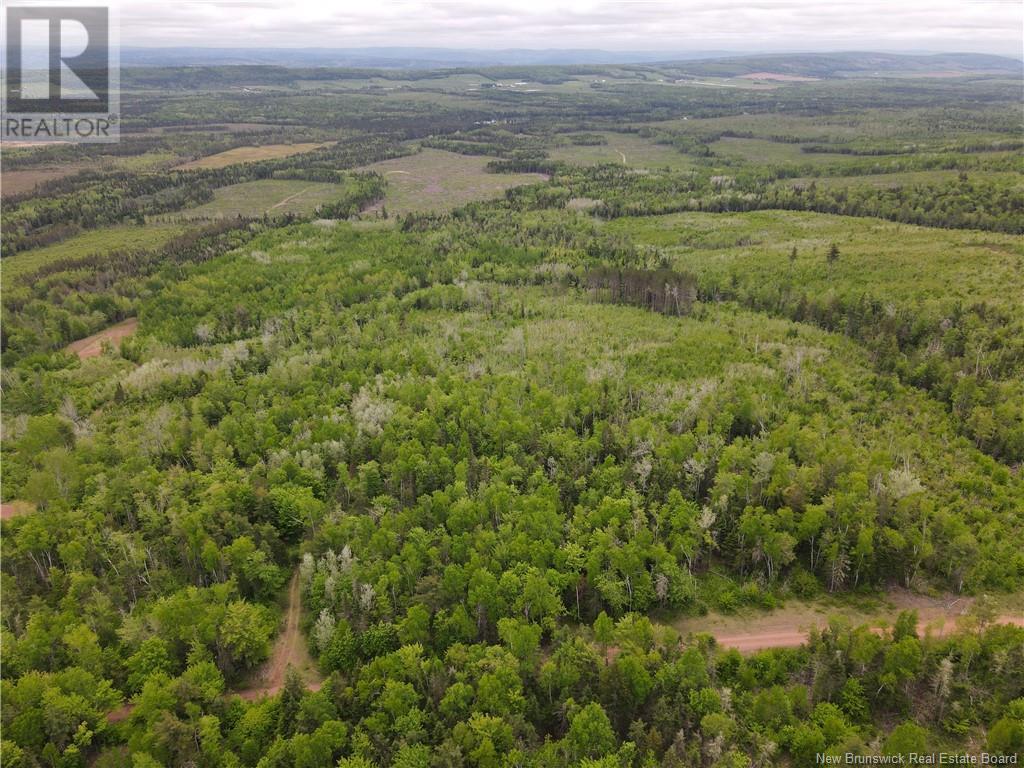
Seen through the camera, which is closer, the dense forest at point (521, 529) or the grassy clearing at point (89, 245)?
the dense forest at point (521, 529)

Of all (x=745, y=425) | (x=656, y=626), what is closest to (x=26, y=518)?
(x=656, y=626)

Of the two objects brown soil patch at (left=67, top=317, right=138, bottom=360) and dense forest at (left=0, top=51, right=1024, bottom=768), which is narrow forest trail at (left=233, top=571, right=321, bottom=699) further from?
brown soil patch at (left=67, top=317, right=138, bottom=360)

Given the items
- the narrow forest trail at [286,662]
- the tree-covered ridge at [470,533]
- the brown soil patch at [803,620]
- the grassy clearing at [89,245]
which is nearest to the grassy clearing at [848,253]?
the tree-covered ridge at [470,533]

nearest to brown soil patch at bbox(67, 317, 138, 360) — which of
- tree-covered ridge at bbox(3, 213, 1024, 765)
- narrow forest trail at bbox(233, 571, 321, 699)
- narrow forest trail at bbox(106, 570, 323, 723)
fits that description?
tree-covered ridge at bbox(3, 213, 1024, 765)

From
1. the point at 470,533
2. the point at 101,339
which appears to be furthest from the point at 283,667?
the point at 101,339

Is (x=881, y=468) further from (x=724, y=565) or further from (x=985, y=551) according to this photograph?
(x=724, y=565)

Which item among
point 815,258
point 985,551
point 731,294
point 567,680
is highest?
point 815,258

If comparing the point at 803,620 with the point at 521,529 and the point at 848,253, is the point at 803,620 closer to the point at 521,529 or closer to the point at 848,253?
the point at 521,529

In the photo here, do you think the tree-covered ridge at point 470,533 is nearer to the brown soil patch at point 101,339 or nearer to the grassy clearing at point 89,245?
the brown soil patch at point 101,339
